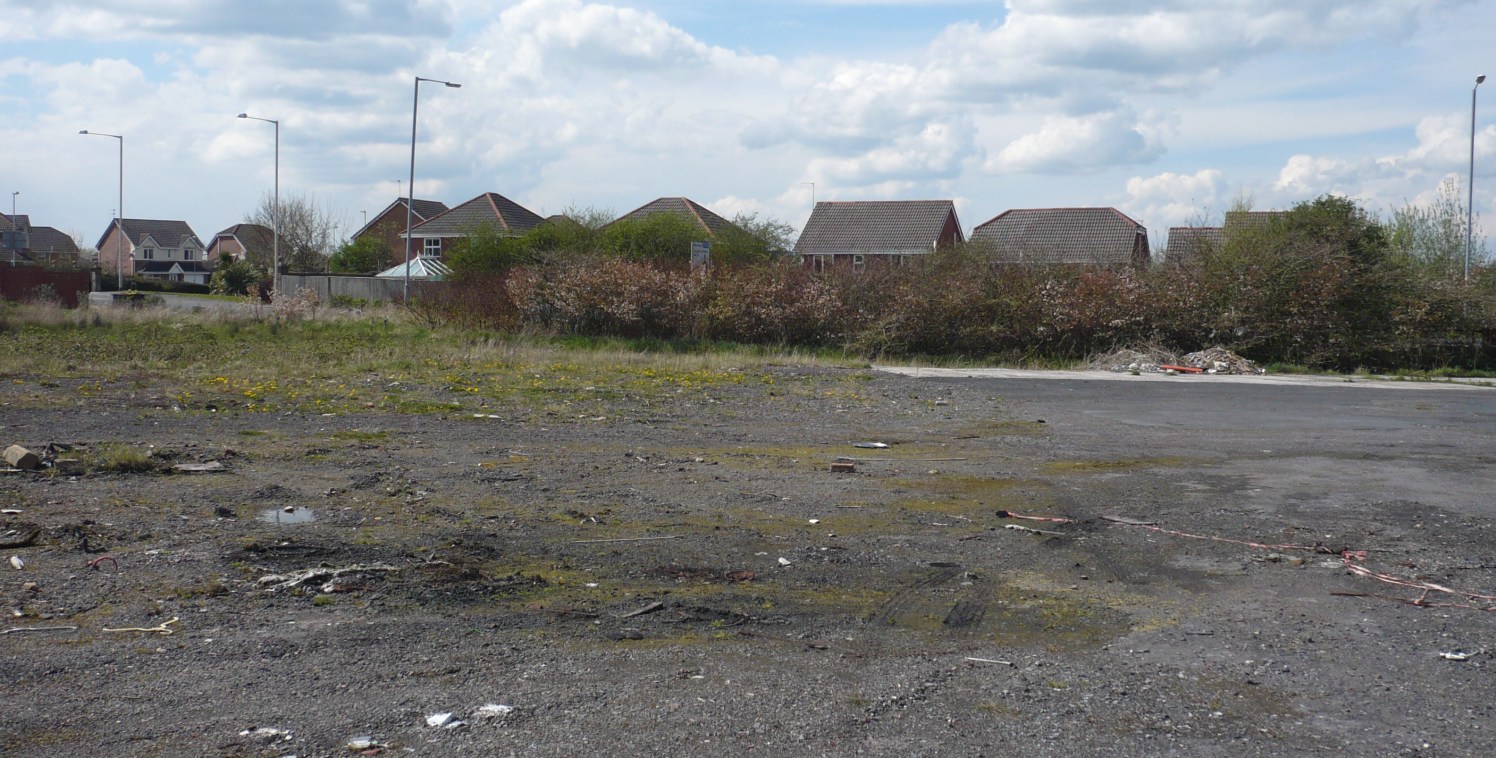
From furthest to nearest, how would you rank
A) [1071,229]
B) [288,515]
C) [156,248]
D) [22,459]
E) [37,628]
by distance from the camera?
[156,248]
[1071,229]
[22,459]
[288,515]
[37,628]

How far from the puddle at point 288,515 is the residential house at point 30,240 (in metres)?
94.5

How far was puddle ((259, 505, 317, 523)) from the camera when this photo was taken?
780 cm

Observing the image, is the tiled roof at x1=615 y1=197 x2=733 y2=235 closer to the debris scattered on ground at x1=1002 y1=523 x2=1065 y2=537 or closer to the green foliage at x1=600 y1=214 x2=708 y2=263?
the green foliage at x1=600 y1=214 x2=708 y2=263

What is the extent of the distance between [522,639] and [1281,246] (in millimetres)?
27583

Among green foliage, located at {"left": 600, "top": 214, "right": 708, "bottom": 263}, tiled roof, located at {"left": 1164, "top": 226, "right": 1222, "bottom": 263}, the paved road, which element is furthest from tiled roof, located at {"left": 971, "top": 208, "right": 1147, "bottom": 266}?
the paved road

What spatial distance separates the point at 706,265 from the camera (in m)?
31.1

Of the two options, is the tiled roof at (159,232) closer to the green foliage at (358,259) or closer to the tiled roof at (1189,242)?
the green foliage at (358,259)

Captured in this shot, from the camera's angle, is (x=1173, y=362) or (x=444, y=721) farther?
(x=1173, y=362)

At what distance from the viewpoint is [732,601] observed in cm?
617

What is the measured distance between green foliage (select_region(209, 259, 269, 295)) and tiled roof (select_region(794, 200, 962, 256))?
2962 centimetres

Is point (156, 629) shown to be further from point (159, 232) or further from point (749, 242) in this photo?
point (159, 232)

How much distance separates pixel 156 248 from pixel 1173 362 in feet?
358

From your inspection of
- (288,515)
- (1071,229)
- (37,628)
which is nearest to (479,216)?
(1071,229)

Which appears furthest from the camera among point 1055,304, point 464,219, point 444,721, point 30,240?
point 30,240
